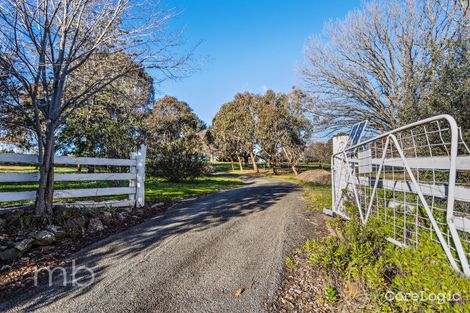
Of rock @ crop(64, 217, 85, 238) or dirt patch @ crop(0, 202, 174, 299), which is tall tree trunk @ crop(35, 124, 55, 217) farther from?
dirt patch @ crop(0, 202, 174, 299)

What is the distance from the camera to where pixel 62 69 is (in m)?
4.58

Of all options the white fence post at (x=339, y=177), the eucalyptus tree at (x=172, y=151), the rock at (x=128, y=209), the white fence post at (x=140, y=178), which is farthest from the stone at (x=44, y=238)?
the eucalyptus tree at (x=172, y=151)

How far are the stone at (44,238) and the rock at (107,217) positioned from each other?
3.12 feet

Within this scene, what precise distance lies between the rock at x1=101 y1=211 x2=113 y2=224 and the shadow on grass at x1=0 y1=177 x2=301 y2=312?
584 millimetres

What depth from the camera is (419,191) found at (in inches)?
78.5

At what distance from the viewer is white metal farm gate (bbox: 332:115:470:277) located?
1674 millimetres

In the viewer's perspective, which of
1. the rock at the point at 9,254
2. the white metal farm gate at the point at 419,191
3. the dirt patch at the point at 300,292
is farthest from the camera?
the rock at the point at 9,254

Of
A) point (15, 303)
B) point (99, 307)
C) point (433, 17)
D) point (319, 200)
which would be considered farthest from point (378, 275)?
point (433, 17)

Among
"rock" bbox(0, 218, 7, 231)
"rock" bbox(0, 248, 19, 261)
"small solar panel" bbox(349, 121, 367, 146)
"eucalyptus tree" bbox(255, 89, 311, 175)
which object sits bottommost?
"rock" bbox(0, 248, 19, 261)

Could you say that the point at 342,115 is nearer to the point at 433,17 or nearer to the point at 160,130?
the point at 433,17

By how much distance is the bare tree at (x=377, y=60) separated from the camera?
8.09 metres

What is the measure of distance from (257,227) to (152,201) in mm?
3691

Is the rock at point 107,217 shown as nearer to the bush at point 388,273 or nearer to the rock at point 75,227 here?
the rock at point 75,227

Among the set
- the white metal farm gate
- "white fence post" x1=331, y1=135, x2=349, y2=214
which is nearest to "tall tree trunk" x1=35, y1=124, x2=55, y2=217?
the white metal farm gate
